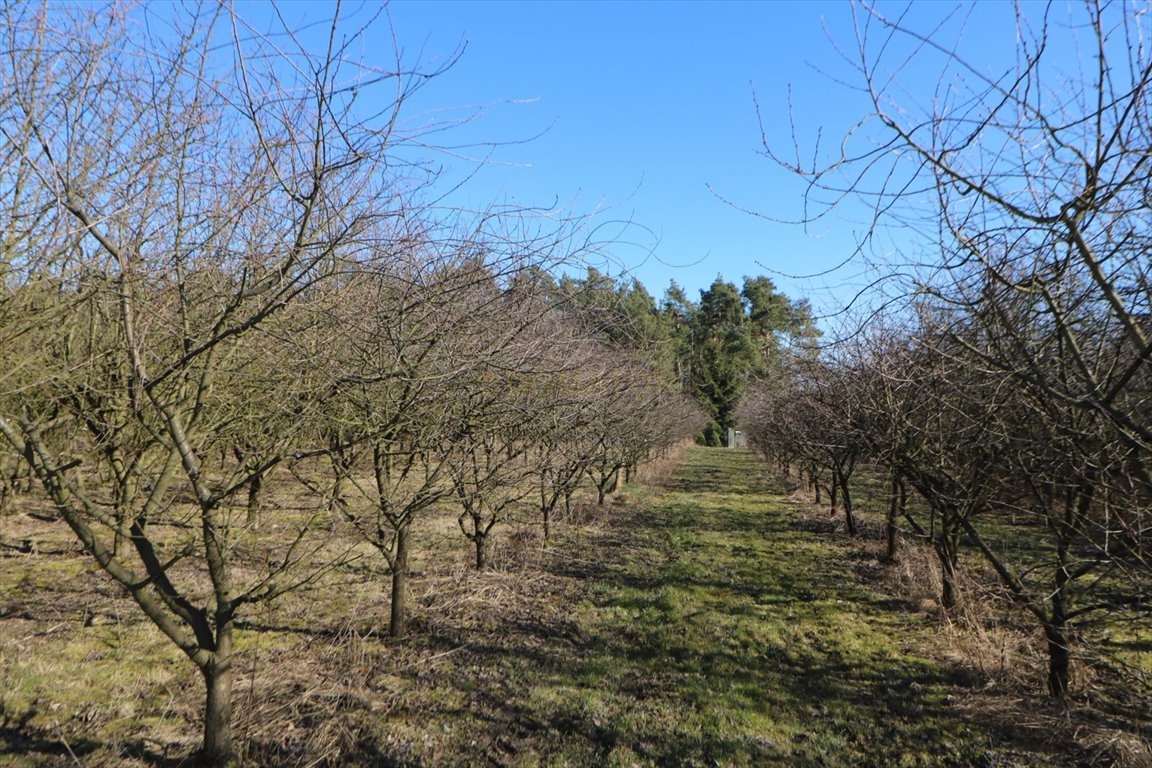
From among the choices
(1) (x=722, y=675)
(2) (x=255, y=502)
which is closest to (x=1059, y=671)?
A: (1) (x=722, y=675)

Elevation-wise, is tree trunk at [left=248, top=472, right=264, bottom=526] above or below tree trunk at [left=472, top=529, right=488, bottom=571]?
above

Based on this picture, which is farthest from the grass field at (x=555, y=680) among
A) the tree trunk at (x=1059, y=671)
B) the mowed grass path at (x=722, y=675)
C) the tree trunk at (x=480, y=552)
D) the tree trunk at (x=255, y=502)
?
the tree trunk at (x=255, y=502)

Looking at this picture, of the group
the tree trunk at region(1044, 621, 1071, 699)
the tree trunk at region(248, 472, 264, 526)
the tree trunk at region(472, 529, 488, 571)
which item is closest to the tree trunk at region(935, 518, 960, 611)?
the tree trunk at region(1044, 621, 1071, 699)

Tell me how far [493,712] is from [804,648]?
345cm

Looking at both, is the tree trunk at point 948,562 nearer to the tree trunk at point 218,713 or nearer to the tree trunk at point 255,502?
Answer: the tree trunk at point 218,713

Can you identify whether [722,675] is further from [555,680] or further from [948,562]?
[948,562]

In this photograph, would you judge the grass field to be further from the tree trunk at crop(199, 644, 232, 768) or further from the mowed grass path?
the tree trunk at crop(199, 644, 232, 768)

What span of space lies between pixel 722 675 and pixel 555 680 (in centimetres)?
155

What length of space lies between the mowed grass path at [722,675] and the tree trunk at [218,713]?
1506mm

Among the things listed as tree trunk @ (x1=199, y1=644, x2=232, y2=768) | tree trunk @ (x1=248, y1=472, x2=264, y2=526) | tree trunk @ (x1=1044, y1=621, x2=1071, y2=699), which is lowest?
tree trunk @ (x1=1044, y1=621, x2=1071, y2=699)

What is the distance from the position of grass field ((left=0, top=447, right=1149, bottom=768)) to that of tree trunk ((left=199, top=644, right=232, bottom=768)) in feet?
1.07

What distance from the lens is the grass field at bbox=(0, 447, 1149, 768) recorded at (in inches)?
176

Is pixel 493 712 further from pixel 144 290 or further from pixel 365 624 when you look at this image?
pixel 144 290

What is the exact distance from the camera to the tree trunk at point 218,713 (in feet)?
11.8
